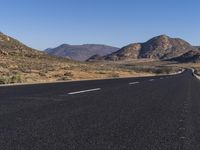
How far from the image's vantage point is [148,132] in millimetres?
6848

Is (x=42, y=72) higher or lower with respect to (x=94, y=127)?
lower

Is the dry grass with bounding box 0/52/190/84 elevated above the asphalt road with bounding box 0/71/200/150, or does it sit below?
below

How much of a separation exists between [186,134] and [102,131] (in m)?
1.34

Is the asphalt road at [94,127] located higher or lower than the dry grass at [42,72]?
higher

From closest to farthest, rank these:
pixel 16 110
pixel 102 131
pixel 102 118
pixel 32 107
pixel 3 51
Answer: pixel 102 131
pixel 102 118
pixel 16 110
pixel 32 107
pixel 3 51

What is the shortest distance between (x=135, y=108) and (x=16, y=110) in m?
3.01

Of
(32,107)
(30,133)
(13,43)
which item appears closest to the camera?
(30,133)

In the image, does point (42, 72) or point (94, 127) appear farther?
point (42, 72)

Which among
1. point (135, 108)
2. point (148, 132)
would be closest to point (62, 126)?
point (148, 132)

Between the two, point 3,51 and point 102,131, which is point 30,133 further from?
point 3,51

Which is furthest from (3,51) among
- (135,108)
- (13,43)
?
(135,108)

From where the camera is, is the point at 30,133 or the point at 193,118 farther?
the point at 193,118

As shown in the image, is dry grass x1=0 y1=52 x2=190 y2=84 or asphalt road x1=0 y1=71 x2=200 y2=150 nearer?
asphalt road x1=0 y1=71 x2=200 y2=150

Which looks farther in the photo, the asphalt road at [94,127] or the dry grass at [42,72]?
the dry grass at [42,72]
